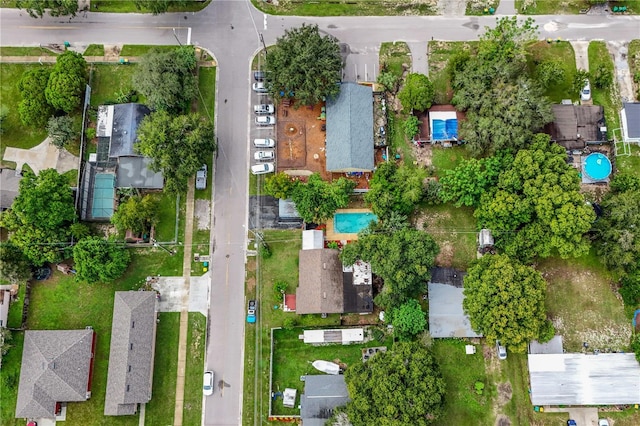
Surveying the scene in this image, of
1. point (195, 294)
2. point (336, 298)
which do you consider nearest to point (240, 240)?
point (195, 294)

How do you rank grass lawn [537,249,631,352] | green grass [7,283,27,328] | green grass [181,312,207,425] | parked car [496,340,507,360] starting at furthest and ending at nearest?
green grass [7,283,27,328]
grass lawn [537,249,631,352]
green grass [181,312,207,425]
parked car [496,340,507,360]

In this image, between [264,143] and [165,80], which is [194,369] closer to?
[264,143]

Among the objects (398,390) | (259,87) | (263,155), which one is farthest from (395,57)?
(398,390)

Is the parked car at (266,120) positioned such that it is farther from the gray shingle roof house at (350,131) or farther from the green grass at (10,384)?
the green grass at (10,384)

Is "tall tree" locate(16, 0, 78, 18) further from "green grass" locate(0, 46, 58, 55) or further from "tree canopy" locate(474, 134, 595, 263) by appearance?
"tree canopy" locate(474, 134, 595, 263)

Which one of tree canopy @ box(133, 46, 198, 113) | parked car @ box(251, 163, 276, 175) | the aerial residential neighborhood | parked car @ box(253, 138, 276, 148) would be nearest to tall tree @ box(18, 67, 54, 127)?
the aerial residential neighborhood

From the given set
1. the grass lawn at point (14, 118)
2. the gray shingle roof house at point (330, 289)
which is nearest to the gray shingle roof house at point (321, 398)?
the gray shingle roof house at point (330, 289)

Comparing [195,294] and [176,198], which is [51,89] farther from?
[195,294]
